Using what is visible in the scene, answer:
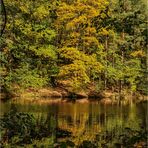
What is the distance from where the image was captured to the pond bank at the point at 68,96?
39656 mm

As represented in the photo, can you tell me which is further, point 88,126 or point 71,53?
point 71,53

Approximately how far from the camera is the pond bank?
1561 inches

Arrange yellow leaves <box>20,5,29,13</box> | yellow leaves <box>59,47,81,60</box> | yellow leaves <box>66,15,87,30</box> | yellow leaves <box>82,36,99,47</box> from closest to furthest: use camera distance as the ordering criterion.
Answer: yellow leaves <box>59,47,81,60</box> < yellow leaves <box>66,15,87,30</box> < yellow leaves <box>20,5,29,13</box> < yellow leaves <box>82,36,99,47</box>

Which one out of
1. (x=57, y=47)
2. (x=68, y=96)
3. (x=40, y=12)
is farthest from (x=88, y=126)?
(x=57, y=47)

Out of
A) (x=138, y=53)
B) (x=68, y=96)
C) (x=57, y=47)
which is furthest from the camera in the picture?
(x=138, y=53)

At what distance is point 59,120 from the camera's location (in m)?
22.5

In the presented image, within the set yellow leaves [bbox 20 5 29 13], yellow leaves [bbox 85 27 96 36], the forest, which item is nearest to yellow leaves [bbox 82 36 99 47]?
the forest

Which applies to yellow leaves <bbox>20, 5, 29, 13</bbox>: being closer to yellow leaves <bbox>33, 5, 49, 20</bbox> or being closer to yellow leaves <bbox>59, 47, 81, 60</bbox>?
yellow leaves <bbox>33, 5, 49, 20</bbox>

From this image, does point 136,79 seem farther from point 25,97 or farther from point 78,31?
point 25,97

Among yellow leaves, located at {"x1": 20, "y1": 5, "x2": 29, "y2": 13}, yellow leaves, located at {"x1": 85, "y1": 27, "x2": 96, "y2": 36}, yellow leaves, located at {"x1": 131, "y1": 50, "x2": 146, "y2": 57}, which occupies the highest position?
yellow leaves, located at {"x1": 20, "y1": 5, "x2": 29, "y2": 13}

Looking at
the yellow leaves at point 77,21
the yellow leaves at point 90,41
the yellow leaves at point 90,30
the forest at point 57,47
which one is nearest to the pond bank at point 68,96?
the forest at point 57,47

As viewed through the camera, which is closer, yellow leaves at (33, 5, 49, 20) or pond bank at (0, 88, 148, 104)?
pond bank at (0, 88, 148, 104)

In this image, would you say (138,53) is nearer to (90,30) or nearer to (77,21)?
(90,30)

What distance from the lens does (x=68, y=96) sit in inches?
1678
